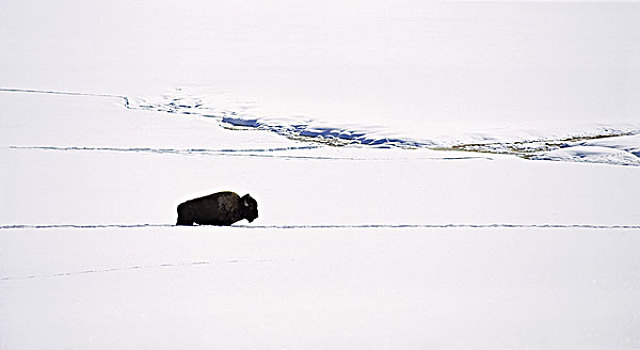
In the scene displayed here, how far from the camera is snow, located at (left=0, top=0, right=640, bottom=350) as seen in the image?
2584mm

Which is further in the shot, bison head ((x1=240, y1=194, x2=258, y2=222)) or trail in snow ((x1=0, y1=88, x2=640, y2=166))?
trail in snow ((x1=0, y1=88, x2=640, y2=166))

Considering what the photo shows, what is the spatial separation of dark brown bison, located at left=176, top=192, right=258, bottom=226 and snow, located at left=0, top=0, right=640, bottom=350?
0.07 m

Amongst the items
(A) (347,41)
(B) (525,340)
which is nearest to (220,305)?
(B) (525,340)

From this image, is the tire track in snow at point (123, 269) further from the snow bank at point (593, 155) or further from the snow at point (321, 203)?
the snow bank at point (593, 155)

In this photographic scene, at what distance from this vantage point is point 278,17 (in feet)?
58.2

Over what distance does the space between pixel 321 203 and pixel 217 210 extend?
56 cm

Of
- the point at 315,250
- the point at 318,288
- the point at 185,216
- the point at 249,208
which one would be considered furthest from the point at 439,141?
the point at 318,288

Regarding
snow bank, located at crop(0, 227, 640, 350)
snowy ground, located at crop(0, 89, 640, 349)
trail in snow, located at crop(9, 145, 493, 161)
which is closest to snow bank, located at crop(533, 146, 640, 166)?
snowy ground, located at crop(0, 89, 640, 349)

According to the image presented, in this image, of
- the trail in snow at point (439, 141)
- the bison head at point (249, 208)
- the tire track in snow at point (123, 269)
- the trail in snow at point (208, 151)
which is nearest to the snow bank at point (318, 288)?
the tire track in snow at point (123, 269)

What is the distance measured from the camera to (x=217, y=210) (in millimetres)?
3646

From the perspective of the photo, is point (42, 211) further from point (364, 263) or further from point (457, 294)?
point (457, 294)

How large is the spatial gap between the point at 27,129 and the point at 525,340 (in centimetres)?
385

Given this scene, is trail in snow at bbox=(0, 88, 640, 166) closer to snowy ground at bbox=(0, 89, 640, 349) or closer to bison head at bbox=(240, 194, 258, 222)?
snowy ground at bbox=(0, 89, 640, 349)

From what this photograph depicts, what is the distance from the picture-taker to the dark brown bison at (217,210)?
143 inches
